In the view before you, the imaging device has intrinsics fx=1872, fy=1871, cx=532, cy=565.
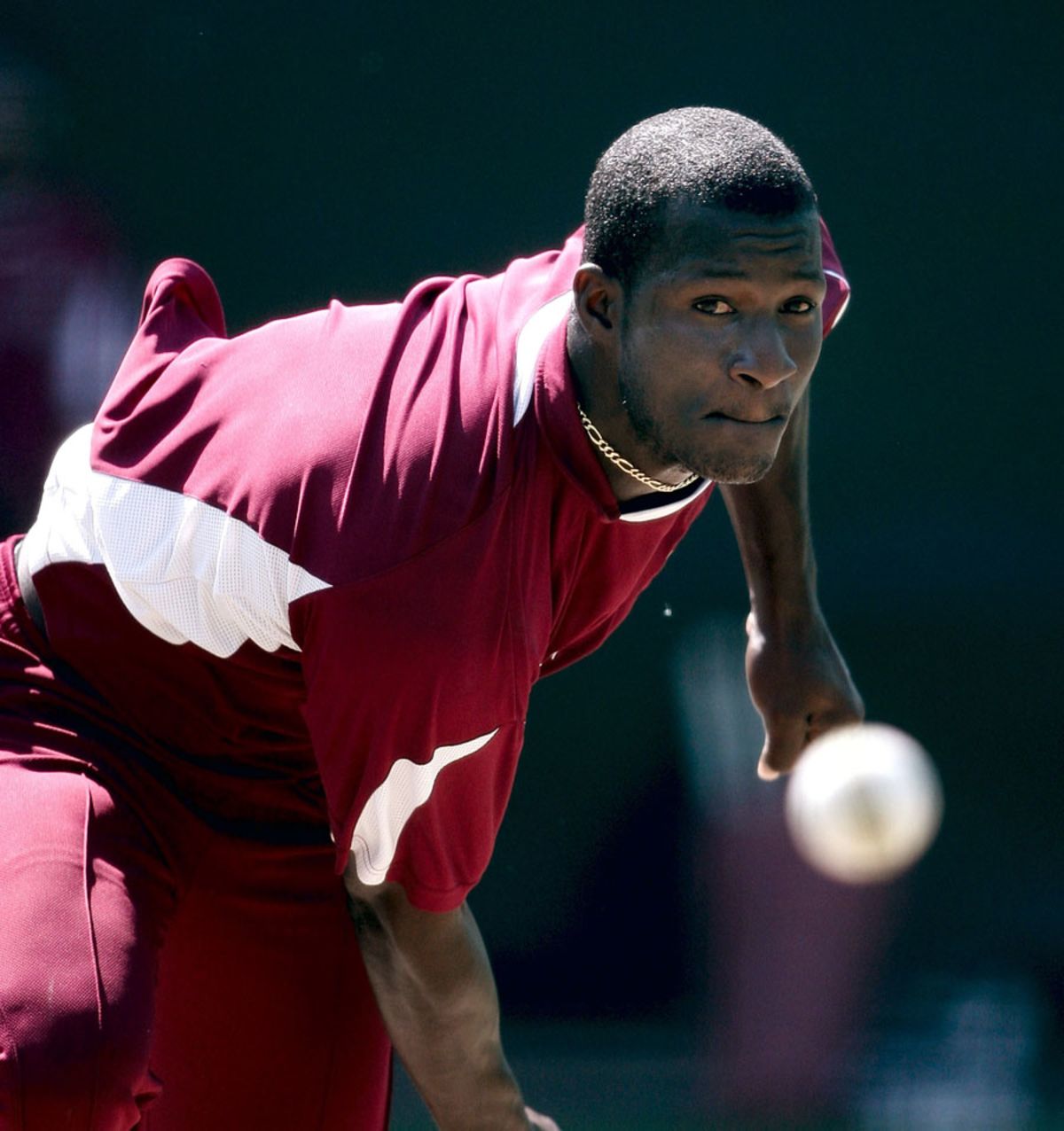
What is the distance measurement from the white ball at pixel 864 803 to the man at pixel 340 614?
0.77 meters

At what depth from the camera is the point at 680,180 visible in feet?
7.16

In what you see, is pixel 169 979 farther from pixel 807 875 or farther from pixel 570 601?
pixel 807 875

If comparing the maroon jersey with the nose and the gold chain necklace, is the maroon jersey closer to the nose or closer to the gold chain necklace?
the gold chain necklace

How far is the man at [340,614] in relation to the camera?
2154 millimetres

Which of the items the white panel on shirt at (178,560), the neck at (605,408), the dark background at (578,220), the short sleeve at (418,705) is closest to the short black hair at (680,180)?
the neck at (605,408)

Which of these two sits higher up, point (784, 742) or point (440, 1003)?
point (784, 742)

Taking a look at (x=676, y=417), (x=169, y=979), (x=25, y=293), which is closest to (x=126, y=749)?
(x=169, y=979)

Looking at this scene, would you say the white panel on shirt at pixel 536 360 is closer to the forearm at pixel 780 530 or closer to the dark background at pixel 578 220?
the forearm at pixel 780 530

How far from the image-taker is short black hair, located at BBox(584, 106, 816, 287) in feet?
7.16

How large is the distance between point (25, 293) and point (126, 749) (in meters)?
2.53

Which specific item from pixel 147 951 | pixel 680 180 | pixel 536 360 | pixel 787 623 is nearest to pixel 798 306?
pixel 680 180

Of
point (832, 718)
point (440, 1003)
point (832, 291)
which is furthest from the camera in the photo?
point (832, 718)

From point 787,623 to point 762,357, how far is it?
0.78 metres

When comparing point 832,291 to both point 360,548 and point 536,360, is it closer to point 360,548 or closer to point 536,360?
point 536,360
